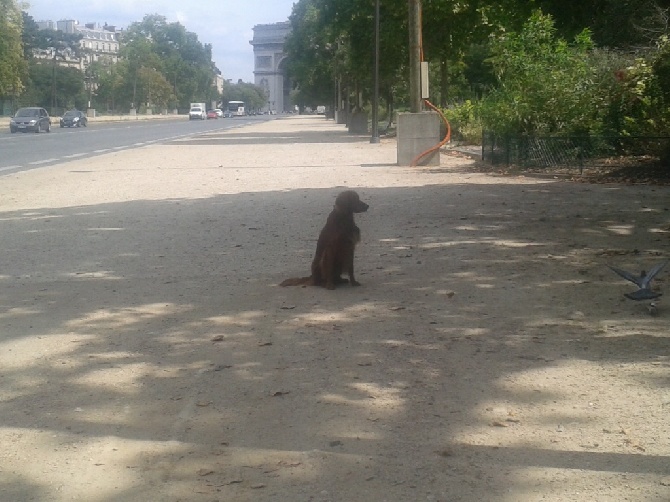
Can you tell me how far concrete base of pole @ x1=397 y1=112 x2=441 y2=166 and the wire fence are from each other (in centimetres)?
299

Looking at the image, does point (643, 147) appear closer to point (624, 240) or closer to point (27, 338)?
point (624, 240)

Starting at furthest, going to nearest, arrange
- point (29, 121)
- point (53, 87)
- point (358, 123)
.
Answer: point (53, 87) < point (29, 121) < point (358, 123)

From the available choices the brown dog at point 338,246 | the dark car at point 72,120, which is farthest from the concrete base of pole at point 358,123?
the brown dog at point 338,246

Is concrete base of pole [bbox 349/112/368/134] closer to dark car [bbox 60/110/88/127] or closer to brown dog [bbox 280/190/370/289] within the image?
dark car [bbox 60/110/88/127]

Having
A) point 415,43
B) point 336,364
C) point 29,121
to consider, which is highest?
point 415,43

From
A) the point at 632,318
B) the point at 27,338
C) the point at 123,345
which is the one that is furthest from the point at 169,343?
the point at 632,318

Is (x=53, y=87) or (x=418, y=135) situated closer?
(x=418, y=135)

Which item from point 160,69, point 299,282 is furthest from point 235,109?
point 299,282

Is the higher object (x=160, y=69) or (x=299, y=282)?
(x=160, y=69)

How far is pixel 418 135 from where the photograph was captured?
2697 cm

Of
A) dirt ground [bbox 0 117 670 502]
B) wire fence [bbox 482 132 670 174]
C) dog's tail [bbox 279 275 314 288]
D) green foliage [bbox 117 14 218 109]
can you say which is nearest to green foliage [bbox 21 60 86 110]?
green foliage [bbox 117 14 218 109]

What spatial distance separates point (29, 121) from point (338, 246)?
174 ft

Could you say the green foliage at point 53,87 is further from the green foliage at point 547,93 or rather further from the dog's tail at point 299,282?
the dog's tail at point 299,282

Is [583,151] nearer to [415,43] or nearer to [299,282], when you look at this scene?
[415,43]
